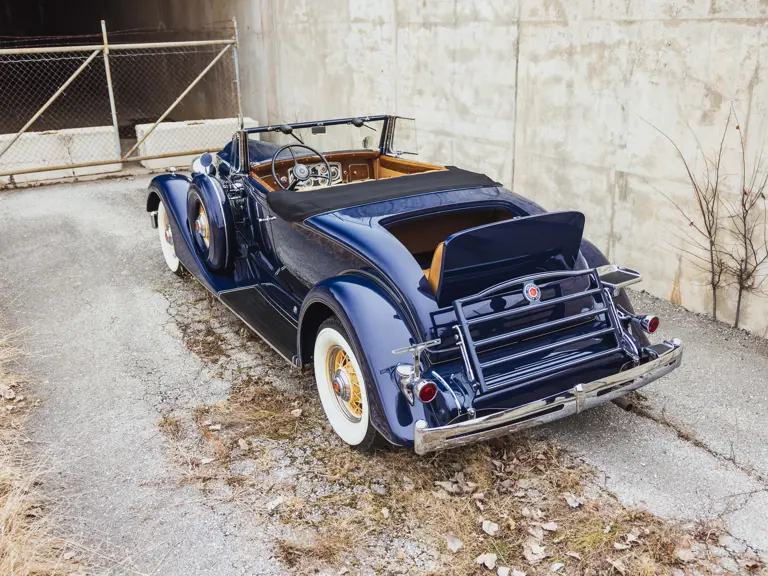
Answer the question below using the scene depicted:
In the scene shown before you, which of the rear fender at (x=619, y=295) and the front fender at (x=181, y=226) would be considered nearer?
the rear fender at (x=619, y=295)

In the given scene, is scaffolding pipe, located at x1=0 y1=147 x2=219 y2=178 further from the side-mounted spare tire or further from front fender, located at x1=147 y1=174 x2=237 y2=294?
the side-mounted spare tire

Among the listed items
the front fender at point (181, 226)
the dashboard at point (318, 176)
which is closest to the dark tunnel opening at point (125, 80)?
the front fender at point (181, 226)

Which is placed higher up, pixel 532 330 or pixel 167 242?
pixel 532 330

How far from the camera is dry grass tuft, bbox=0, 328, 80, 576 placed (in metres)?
3.00

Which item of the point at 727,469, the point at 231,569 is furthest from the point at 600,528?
the point at 231,569

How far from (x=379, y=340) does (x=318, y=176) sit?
2.24 m

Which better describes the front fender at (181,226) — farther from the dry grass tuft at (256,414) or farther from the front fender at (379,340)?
the front fender at (379,340)

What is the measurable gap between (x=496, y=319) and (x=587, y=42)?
11.6ft

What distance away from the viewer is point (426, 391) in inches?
127

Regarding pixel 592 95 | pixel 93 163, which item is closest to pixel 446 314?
pixel 592 95

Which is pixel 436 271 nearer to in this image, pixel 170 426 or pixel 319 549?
pixel 319 549

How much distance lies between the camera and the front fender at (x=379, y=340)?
10.8ft

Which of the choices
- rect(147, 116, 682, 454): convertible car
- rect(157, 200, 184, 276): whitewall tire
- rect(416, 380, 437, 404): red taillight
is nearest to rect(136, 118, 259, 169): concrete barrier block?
rect(157, 200, 184, 276): whitewall tire

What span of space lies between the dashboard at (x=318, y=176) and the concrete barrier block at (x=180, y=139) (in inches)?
234
